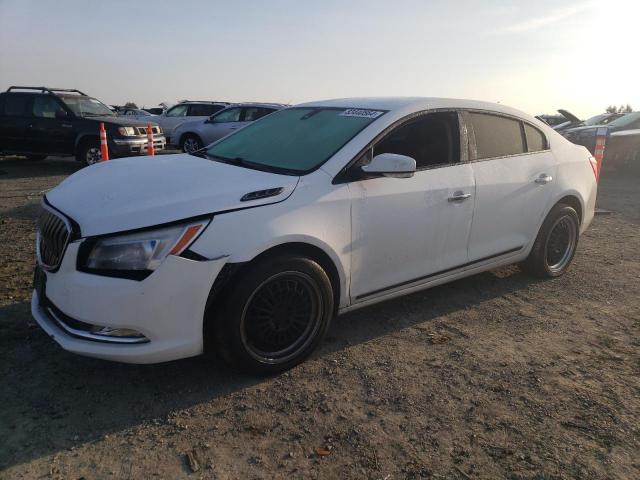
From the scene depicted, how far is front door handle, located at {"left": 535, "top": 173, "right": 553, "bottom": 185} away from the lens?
178 inches

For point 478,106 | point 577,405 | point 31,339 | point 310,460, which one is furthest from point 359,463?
point 478,106

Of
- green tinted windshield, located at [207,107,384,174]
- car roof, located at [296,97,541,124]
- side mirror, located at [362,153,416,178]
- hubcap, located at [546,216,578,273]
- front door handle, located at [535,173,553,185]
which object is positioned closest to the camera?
side mirror, located at [362,153,416,178]

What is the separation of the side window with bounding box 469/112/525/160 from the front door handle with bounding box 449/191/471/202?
0.40 metres

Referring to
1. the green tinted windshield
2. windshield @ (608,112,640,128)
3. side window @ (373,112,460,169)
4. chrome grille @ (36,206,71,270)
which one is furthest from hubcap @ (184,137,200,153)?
chrome grille @ (36,206,71,270)

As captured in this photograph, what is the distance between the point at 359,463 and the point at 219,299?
3.65ft

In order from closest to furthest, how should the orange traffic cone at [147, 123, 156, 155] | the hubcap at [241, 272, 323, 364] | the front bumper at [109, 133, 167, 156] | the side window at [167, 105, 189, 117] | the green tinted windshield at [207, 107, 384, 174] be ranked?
the hubcap at [241, 272, 323, 364], the green tinted windshield at [207, 107, 384, 174], the orange traffic cone at [147, 123, 156, 155], the front bumper at [109, 133, 167, 156], the side window at [167, 105, 189, 117]

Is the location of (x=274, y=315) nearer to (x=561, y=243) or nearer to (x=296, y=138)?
(x=296, y=138)

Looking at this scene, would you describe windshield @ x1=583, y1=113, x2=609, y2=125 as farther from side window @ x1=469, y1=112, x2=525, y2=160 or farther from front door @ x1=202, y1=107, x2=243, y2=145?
side window @ x1=469, y1=112, x2=525, y2=160

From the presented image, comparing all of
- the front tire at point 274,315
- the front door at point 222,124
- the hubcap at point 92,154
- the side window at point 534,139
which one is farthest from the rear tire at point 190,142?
the front tire at point 274,315

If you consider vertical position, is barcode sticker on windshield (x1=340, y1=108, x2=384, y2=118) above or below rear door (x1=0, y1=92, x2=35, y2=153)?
below

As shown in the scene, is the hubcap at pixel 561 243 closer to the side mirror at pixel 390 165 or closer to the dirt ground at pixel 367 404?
the dirt ground at pixel 367 404

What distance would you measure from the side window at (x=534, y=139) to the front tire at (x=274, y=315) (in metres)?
2.52

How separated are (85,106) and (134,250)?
36.4ft

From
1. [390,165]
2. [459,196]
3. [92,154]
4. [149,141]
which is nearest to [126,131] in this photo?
[149,141]
